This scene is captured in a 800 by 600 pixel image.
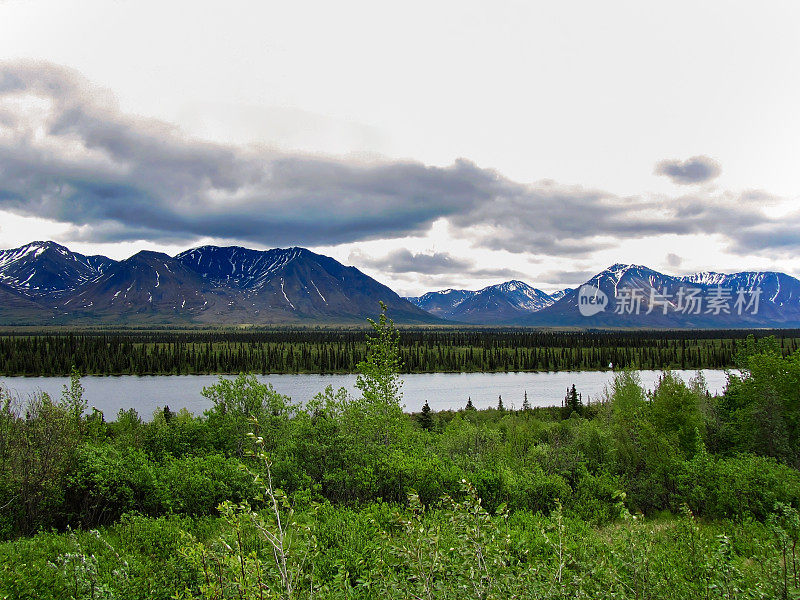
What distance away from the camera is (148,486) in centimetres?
1734

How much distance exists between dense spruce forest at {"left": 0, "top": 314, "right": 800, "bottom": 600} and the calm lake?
60975mm

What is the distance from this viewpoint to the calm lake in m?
104

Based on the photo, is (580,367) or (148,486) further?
(580,367)

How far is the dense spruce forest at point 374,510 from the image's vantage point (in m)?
6.88

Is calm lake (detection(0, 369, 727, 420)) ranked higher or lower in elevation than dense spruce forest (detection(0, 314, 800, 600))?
lower

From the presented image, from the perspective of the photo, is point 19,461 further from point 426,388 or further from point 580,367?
point 580,367

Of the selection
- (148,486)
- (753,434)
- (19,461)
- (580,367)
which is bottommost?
(580,367)

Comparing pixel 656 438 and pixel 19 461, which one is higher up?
pixel 19 461

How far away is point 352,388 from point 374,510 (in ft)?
292

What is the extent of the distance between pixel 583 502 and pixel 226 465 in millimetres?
16095

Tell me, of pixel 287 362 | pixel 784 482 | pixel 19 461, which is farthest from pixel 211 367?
pixel 784 482

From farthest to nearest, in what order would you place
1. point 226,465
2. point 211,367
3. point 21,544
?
1. point 211,367
2. point 226,465
3. point 21,544

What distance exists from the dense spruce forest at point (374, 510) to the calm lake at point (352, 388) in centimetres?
6097

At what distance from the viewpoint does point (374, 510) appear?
15289mm
